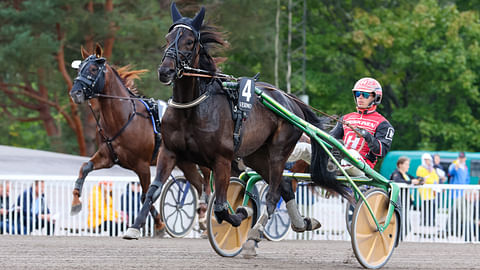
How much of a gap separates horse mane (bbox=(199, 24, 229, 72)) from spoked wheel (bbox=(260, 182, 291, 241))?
471cm

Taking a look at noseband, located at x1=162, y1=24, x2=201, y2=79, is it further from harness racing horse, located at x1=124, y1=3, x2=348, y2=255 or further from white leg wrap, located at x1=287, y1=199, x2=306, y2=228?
white leg wrap, located at x1=287, y1=199, x2=306, y2=228

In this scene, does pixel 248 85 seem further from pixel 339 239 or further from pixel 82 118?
A: pixel 82 118

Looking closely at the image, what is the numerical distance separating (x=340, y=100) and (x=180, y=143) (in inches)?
907

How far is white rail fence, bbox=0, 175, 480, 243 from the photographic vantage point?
13008mm

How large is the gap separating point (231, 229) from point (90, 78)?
3.55 m

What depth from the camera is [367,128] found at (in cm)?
784

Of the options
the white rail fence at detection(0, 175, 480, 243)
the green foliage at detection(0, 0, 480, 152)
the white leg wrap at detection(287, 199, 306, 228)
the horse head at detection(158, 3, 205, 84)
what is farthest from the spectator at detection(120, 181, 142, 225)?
the green foliage at detection(0, 0, 480, 152)

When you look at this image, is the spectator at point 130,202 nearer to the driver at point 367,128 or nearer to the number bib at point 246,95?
the driver at point 367,128

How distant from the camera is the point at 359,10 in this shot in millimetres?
30016

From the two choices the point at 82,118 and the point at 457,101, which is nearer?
the point at 82,118

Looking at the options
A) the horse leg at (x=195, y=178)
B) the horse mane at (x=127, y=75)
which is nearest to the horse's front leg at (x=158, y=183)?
the horse leg at (x=195, y=178)

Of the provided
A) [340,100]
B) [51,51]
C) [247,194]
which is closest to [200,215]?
[247,194]

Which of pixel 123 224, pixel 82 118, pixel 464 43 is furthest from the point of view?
pixel 464 43

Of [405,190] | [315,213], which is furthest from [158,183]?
[405,190]
